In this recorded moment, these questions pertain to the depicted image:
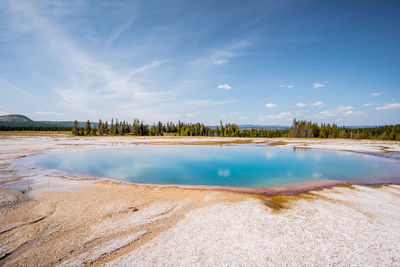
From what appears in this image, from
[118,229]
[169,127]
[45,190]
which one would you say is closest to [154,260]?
[118,229]

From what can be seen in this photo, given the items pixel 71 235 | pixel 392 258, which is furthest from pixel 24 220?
pixel 392 258

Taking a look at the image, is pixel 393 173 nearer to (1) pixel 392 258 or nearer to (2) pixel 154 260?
(1) pixel 392 258

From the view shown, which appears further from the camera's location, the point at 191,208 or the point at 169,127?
the point at 169,127

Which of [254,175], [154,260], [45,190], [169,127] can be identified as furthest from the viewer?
[169,127]

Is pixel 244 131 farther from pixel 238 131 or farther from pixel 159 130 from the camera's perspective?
pixel 159 130

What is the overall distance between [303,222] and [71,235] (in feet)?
27.7

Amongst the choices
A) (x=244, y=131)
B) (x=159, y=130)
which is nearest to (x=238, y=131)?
(x=244, y=131)

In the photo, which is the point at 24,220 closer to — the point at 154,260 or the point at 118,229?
the point at 118,229

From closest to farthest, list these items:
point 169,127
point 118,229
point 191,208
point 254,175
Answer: point 118,229 < point 191,208 < point 254,175 < point 169,127

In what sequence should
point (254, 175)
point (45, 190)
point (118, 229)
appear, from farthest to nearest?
point (254, 175) < point (45, 190) < point (118, 229)

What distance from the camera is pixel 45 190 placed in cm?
1152

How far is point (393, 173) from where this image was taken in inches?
708

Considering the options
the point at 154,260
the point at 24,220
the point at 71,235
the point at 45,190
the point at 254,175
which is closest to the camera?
the point at 154,260

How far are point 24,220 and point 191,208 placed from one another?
21.7 feet
